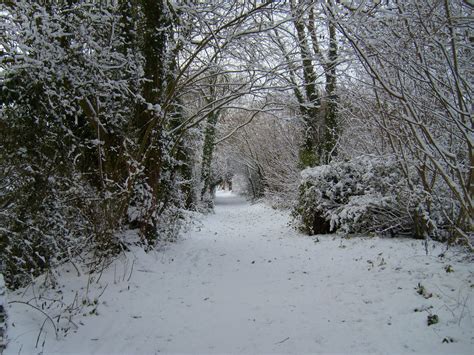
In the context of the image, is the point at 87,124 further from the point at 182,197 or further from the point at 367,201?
the point at 367,201

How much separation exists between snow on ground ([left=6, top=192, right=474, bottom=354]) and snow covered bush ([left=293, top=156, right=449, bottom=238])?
1.80 ft

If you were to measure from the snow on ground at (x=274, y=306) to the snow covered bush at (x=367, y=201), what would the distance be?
55cm

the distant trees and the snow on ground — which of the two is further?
the distant trees

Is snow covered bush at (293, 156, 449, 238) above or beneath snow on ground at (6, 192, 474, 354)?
above

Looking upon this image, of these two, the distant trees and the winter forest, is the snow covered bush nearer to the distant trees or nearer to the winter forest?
the winter forest

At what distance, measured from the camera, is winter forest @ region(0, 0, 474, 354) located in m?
3.14

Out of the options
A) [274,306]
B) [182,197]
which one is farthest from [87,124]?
[274,306]

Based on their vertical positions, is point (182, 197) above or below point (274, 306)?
above

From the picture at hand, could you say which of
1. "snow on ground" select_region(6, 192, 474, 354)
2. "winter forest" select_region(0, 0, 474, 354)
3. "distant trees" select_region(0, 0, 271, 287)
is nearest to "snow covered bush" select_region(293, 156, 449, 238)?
"winter forest" select_region(0, 0, 474, 354)

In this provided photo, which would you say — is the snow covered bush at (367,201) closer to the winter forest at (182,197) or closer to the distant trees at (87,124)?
the winter forest at (182,197)

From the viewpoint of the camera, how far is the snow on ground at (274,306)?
2.99 meters

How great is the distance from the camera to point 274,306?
3900 mm

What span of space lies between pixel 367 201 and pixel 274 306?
3.85 metres

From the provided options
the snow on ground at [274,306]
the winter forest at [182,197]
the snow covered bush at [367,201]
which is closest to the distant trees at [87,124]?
the winter forest at [182,197]
